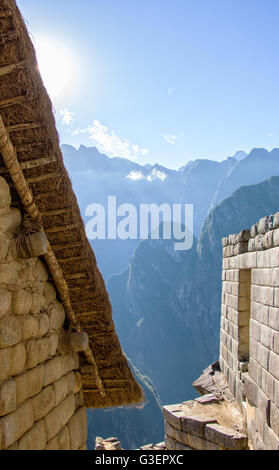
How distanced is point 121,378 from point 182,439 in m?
2.95

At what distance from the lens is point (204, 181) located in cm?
13212

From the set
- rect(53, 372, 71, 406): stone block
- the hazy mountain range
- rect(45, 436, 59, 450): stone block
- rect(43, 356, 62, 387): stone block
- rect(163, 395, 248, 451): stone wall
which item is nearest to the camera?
rect(45, 436, 59, 450): stone block

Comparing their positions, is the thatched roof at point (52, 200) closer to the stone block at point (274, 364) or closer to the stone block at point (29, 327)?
the stone block at point (29, 327)

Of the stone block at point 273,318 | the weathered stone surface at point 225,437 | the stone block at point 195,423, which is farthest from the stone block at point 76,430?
the stone block at point 195,423

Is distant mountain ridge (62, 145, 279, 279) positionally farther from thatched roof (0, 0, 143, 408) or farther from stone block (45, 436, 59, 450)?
stone block (45, 436, 59, 450)

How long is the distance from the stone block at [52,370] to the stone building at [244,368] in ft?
7.84

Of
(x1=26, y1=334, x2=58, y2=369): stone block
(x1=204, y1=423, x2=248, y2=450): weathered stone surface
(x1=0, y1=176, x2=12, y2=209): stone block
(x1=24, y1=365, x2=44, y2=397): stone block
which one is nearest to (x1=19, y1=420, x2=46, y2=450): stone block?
(x1=24, y1=365, x2=44, y2=397): stone block

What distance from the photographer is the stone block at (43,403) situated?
7.78 ft

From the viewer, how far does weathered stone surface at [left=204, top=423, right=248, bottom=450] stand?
5.02 meters

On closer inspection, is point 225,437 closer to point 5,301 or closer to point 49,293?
point 49,293

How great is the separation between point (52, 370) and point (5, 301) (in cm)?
83

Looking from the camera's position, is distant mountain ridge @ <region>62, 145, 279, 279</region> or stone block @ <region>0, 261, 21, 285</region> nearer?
stone block @ <region>0, 261, 21, 285</region>

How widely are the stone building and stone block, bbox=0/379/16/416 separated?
114 inches

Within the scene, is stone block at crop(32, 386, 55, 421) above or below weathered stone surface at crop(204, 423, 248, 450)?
above
